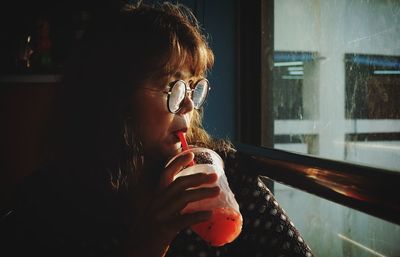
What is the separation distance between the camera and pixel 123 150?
4.07ft

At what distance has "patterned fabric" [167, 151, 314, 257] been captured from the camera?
1.08 m

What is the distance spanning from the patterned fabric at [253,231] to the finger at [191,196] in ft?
1.60

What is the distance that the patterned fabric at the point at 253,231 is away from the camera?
108 cm

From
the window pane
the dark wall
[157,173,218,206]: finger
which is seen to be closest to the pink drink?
[157,173,218,206]: finger

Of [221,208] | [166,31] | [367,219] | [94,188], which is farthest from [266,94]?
[221,208]

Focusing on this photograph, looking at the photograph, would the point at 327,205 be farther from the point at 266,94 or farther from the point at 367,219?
the point at 266,94

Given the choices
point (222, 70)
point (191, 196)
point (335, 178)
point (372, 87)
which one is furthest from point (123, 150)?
point (222, 70)

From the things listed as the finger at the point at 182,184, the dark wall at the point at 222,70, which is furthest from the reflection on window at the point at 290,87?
the finger at the point at 182,184

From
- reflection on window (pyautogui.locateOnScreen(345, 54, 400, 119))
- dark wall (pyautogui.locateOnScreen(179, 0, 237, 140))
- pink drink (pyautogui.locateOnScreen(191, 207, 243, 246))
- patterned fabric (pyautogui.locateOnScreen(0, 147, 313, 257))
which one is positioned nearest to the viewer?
pink drink (pyautogui.locateOnScreen(191, 207, 243, 246))

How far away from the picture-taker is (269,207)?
1.13 metres

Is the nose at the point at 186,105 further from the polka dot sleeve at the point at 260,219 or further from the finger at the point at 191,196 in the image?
the finger at the point at 191,196

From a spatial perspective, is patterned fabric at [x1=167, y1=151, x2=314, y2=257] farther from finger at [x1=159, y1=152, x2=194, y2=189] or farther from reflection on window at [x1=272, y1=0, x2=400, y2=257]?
reflection on window at [x1=272, y1=0, x2=400, y2=257]

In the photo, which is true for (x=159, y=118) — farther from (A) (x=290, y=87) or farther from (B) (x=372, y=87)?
(A) (x=290, y=87)

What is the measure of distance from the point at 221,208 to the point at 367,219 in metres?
1.84
